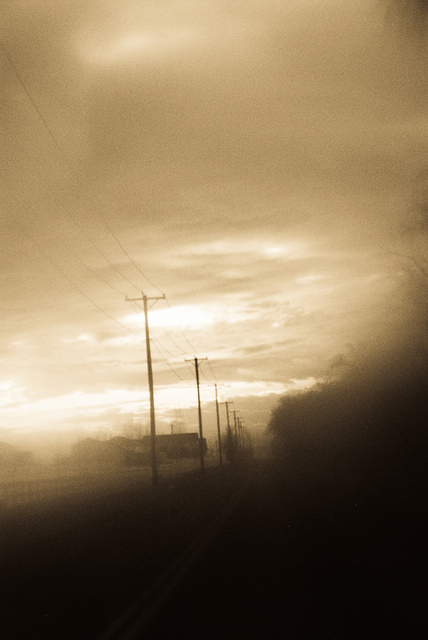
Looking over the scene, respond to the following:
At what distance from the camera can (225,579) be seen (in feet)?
38.2

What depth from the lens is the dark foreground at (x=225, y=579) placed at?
8297 mm

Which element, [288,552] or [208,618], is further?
[288,552]

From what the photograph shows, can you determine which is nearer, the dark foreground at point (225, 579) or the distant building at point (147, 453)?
the dark foreground at point (225, 579)

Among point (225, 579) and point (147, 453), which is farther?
point (147, 453)

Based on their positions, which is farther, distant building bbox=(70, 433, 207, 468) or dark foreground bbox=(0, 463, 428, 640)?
distant building bbox=(70, 433, 207, 468)

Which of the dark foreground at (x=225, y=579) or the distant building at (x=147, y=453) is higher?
the distant building at (x=147, y=453)

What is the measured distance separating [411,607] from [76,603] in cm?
502

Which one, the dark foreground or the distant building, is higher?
the distant building

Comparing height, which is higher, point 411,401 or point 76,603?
point 411,401

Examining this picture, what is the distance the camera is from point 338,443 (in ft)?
297

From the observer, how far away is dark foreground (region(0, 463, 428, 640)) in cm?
830

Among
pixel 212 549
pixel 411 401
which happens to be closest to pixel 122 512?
pixel 212 549

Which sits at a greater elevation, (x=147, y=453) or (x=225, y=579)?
(x=147, y=453)

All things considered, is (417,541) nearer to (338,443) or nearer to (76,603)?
(76,603)
